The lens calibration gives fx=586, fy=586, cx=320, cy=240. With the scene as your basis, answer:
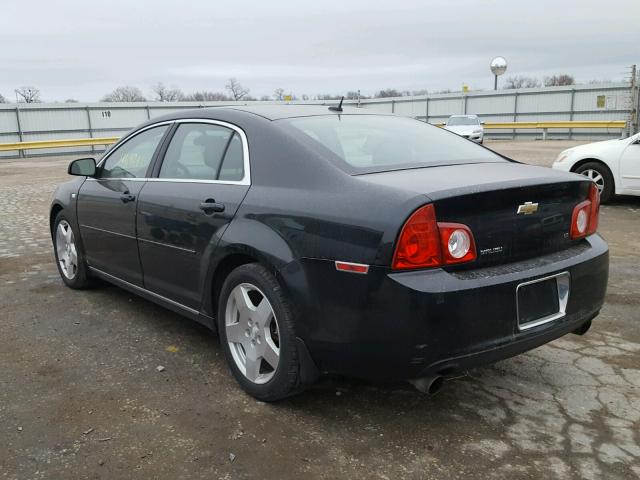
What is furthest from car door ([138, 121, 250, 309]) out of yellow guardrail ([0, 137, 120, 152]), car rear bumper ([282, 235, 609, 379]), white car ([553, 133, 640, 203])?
yellow guardrail ([0, 137, 120, 152])

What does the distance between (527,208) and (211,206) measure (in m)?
1.70

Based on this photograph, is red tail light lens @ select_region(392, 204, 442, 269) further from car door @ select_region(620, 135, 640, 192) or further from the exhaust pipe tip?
car door @ select_region(620, 135, 640, 192)

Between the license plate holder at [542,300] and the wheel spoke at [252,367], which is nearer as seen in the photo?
the license plate holder at [542,300]

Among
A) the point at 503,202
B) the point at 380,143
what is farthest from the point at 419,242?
the point at 380,143

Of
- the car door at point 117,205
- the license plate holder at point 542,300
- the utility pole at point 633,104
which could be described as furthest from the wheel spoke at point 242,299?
→ the utility pole at point 633,104

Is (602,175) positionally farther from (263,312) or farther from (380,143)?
(263,312)

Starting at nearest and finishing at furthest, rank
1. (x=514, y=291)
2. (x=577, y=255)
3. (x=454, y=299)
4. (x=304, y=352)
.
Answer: (x=454, y=299)
(x=514, y=291)
(x=304, y=352)
(x=577, y=255)

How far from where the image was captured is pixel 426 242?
98.7 inches

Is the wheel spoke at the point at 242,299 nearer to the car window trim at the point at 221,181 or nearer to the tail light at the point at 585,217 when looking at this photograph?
the car window trim at the point at 221,181

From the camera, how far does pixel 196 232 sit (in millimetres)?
3441

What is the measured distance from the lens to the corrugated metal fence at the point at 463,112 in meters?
27.9

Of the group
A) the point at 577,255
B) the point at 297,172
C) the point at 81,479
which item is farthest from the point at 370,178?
the point at 81,479

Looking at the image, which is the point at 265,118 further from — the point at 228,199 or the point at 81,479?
the point at 81,479

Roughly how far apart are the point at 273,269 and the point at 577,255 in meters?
1.57
